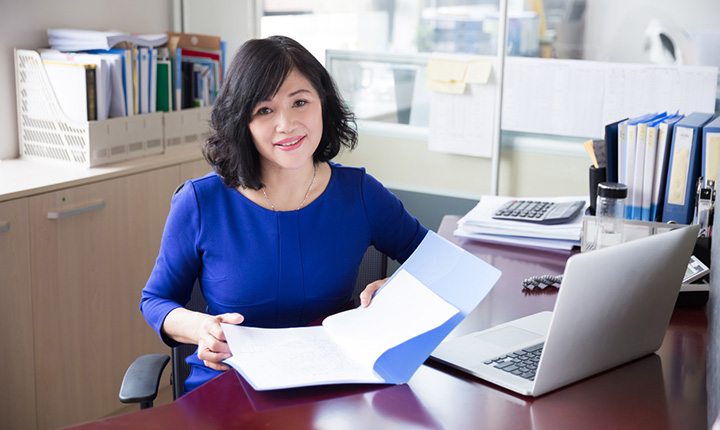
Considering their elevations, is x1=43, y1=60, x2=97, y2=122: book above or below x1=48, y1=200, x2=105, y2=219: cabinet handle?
above

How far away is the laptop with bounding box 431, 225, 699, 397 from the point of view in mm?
1047

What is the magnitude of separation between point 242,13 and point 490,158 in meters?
1.36

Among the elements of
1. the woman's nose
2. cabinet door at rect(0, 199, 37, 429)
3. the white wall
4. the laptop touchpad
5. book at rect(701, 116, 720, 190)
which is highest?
the white wall

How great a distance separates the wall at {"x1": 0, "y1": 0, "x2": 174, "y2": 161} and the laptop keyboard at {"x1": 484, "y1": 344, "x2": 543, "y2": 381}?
2177 mm

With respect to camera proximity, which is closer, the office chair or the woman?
the office chair

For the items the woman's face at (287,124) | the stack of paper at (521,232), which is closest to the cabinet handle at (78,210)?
the woman's face at (287,124)

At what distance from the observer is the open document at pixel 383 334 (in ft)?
3.81

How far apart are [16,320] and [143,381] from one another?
3.54 feet

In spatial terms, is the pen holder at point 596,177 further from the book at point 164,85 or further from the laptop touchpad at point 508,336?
the book at point 164,85

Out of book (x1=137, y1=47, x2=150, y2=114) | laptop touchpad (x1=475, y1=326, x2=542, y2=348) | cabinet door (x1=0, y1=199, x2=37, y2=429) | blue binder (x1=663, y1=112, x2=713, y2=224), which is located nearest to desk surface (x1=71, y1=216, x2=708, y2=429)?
laptop touchpad (x1=475, y1=326, x2=542, y2=348)

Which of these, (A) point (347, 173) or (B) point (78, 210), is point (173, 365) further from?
(B) point (78, 210)

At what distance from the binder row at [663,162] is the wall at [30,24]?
2.08 m

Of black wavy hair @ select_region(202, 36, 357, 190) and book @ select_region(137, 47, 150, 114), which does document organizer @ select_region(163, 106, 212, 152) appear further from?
black wavy hair @ select_region(202, 36, 357, 190)

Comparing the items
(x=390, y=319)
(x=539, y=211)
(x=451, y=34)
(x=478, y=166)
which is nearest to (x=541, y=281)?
(x=539, y=211)
